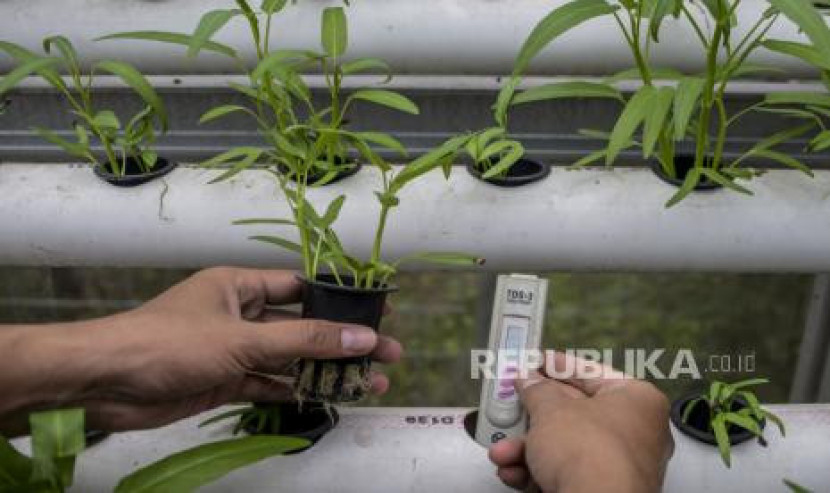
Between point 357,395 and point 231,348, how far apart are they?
126 mm

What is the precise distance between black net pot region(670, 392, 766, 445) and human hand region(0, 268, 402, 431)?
11.9 inches

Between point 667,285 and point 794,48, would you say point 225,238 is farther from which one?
point 667,285

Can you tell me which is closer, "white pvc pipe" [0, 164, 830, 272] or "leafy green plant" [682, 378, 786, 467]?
"leafy green plant" [682, 378, 786, 467]

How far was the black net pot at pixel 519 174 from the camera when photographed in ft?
2.95

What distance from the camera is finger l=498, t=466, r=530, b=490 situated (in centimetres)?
68

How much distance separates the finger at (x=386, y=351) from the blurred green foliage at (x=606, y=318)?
837mm

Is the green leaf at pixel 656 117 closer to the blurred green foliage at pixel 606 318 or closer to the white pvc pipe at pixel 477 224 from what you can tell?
the white pvc pipe at pixel 477 224

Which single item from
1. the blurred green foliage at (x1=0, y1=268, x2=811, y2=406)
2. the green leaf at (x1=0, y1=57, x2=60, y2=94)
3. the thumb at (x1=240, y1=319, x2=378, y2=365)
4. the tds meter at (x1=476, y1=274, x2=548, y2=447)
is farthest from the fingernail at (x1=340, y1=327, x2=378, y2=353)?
the blurred green foliage at (x1=0, y1=268, x2=811, y2=406)

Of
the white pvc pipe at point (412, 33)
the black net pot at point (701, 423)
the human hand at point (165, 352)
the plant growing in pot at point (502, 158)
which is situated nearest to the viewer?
the human hand at point (165, 352)

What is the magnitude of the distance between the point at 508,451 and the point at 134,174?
0.55 m

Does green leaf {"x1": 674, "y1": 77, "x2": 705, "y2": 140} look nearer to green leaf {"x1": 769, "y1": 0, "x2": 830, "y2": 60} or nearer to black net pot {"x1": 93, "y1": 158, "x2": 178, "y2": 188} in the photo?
green leaf {"x1": 769, "y1": 0, "x2": 830, "y2": 60}

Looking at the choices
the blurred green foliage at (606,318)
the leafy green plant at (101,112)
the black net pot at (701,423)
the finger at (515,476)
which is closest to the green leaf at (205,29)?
the leafy green plant at (101,112)

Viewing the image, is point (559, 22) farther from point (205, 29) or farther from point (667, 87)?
point (205, 29)

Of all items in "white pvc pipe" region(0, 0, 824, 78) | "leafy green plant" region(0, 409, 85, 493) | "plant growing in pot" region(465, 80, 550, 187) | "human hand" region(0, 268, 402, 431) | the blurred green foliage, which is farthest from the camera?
the blurred green foliage
